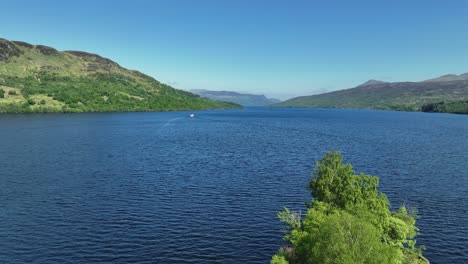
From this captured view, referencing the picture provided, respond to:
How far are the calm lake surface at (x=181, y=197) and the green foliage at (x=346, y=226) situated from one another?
10.1 meters

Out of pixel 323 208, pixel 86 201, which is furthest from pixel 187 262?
pixel 86 201

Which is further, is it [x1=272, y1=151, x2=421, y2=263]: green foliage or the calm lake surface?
the calm lake surface

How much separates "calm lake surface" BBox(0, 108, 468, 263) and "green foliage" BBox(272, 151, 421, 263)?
10.1 meters

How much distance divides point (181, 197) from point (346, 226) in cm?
4978

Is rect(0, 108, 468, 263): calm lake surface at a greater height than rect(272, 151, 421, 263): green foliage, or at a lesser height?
lesser

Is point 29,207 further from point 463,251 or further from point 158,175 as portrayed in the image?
point 463,251

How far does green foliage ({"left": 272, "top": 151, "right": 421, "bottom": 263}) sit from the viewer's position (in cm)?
3391

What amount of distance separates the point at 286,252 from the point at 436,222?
36.6 m

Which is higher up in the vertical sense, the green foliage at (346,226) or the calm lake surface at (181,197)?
the green foliage at (346,226)

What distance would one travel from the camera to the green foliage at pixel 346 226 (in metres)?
33.9

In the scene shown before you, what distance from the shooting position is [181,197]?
78.8 metres

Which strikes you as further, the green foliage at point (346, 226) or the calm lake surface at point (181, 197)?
the calm lake surface at point (181, 197)

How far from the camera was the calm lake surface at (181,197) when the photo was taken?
178 feet

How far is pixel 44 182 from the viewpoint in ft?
292
